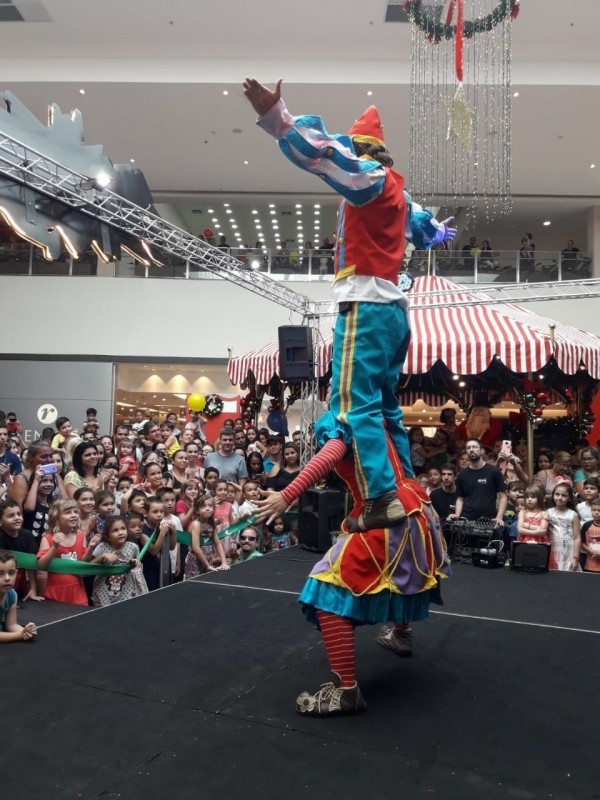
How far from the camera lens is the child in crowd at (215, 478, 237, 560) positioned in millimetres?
5211

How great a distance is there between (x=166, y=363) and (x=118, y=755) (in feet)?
42.4

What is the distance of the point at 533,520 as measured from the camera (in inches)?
211

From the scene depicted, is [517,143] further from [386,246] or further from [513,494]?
[386,246]

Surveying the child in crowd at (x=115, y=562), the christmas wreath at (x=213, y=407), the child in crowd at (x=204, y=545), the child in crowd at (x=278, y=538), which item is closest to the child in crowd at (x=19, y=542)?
the child in crowd at (x=115, y=562)

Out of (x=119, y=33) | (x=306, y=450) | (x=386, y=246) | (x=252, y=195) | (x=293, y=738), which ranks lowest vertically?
(x=293, y=738)

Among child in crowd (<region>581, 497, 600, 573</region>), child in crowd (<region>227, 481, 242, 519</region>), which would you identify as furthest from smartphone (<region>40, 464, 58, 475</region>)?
child in crowd (<region>581, 497, 600, 573</region>)

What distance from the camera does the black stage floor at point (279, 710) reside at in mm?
1694

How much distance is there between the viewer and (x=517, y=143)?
13023 mm

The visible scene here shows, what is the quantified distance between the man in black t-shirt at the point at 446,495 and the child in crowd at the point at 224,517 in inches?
80.0

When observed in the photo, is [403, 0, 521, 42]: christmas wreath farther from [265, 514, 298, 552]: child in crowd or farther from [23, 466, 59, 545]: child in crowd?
[23, 466, 59, 545]: child in crowd

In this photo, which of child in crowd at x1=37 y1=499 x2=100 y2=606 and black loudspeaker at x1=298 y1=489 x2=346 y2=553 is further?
child in crowd at x1=37 y1=499 x2=100 y2=606

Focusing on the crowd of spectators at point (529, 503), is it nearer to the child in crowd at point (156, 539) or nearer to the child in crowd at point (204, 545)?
the child in crowd at point (204, 545)

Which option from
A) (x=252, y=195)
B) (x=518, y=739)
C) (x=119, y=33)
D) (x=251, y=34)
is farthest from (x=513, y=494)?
(x=252, y=195)

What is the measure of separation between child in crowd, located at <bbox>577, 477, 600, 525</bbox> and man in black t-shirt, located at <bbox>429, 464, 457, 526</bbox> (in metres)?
1.15
